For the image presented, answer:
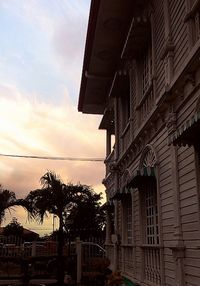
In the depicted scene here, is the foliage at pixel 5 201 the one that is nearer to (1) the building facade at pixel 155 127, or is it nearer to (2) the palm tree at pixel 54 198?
(2) the palm tree at pixel 54 198

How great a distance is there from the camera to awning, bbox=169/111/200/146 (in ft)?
19.1

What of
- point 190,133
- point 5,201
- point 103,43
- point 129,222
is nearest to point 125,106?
point 103,43

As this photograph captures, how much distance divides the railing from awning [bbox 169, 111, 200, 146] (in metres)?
3.58

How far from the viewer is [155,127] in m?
10.0

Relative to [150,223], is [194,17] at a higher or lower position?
higher

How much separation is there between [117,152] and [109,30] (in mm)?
4447

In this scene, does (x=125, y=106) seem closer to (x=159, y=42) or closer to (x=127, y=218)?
(x=127, y=218)

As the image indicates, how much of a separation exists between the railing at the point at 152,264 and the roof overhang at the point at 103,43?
19.1 ft

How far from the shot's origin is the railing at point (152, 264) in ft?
31.9

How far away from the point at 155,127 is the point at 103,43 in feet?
18.0

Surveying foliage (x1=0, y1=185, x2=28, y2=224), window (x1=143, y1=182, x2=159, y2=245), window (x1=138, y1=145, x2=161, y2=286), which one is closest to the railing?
window (x1=138, y1=145, x2=161, y2=286)

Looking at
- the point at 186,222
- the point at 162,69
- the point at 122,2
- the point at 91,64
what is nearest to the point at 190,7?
the point at 162,69

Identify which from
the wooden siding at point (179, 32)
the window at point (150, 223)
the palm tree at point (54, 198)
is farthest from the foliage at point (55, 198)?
the wooden siding at point (179, 32)

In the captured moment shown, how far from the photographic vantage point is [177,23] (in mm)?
8594
